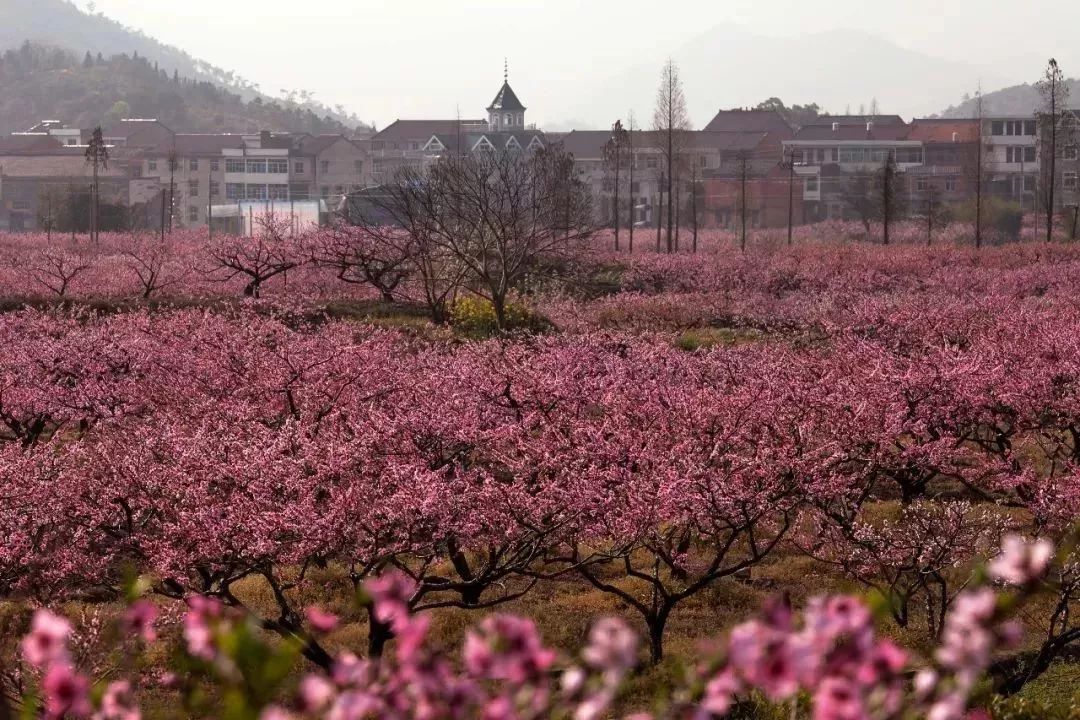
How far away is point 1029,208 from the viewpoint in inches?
3014

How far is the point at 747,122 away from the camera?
3991 inches

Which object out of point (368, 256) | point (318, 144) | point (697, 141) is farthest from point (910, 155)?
point (368, 256)

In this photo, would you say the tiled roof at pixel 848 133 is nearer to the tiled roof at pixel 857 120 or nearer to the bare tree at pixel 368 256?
the tiled roof at pixel 857 120

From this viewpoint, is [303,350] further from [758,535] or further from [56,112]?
[56,112]

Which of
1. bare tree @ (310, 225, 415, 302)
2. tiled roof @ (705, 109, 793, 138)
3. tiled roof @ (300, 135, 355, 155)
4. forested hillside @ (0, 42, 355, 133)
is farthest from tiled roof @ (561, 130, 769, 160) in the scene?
forested hillside @ (0, 42, 355, 133)

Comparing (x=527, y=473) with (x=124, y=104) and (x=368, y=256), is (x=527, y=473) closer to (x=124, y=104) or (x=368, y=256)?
(x=368, y=256)

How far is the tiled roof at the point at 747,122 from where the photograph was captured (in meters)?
99.6

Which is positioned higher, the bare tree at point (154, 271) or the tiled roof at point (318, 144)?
the tiled roof at point (318, 144)

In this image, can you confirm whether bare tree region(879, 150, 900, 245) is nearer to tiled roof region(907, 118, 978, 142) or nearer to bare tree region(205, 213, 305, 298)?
bare tree region(205, 213, 305, 298)

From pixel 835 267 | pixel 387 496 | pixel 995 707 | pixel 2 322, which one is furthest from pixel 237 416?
pixel 835 267

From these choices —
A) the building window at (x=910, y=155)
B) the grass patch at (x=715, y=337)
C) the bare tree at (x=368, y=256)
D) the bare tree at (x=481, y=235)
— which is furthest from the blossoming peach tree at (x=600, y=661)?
the building window at (x=910, y=155)

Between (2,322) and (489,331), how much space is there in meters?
9.58

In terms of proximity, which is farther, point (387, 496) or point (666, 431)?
point (666, 431)

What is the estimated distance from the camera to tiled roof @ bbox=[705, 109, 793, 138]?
9962 centimetres
